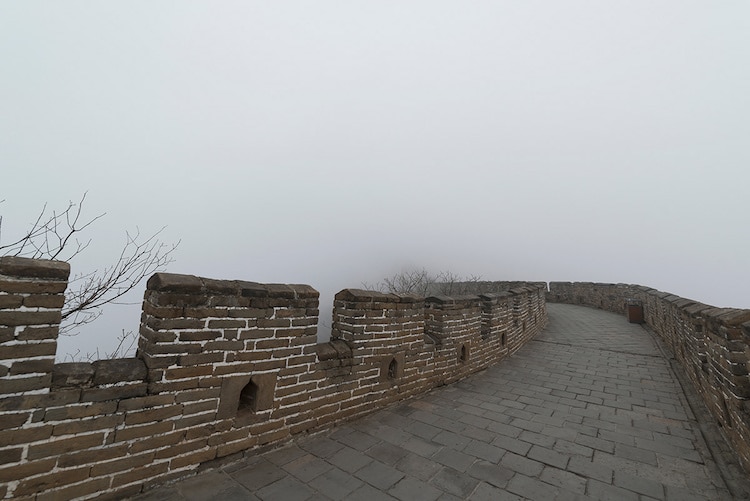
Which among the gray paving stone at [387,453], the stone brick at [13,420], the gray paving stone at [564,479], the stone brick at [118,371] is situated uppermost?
the stone brick at [118,371]

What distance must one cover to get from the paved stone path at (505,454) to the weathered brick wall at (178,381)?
0.83ft

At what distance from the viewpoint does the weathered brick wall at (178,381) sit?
1812mm

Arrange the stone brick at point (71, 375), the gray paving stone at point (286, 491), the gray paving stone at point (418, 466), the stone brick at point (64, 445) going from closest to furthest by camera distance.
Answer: the stone brick at point (64, 445) < the stone brick at point (71, 375) < the gray paving stone at point (286, 491) < the gray paving stone at point (418, 466)

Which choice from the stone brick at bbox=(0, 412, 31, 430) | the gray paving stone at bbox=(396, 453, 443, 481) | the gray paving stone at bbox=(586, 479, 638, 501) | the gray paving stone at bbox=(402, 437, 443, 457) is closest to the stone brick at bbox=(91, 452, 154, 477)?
the stone brick at bbox=(0, 412, 31, 430)

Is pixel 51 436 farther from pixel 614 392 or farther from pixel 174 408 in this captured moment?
pixel 614 392

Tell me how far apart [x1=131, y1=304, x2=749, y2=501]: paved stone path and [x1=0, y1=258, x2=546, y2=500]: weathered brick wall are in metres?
0.25

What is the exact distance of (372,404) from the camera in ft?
12.1

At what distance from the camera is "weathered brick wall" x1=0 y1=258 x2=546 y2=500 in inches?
71.4

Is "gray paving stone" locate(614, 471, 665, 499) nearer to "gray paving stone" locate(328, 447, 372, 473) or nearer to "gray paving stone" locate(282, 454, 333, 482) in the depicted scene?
"gray paving stone" locate(328, 447, 372, 473)

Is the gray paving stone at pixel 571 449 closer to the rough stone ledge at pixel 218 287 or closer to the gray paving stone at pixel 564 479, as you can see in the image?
the gray paving stone at pixel 564 479

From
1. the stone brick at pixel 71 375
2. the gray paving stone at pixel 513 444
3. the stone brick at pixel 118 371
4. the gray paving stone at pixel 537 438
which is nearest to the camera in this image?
the stone brick at pixel 71 375

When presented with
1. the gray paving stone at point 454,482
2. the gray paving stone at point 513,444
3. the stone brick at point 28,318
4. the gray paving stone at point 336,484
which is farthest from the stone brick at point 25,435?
the gray paving stone at point 513,444

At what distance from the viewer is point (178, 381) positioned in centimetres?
233

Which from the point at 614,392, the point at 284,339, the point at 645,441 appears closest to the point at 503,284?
the point at 614,392
